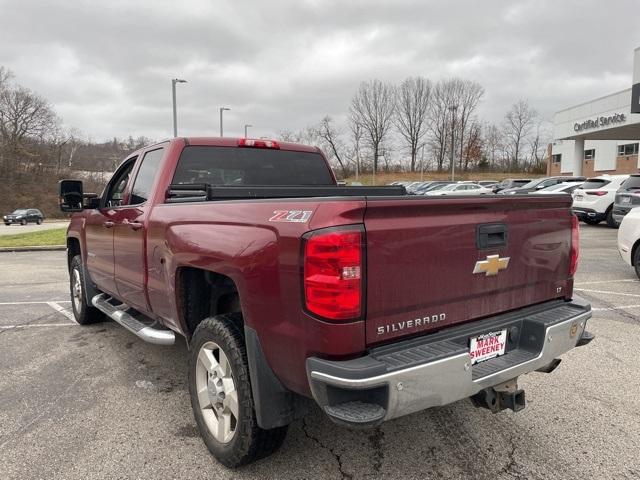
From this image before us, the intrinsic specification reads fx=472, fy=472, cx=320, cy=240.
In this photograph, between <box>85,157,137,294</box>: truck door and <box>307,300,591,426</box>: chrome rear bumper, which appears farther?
<box>85,157,137,294</box>: truck door

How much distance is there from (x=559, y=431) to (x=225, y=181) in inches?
120

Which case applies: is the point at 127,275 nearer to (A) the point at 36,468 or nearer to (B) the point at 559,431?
(A) the point at 36,468

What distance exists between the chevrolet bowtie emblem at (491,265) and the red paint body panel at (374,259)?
3 centimetres

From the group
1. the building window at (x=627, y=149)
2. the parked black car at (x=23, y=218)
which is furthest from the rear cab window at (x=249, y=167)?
the building window at (x=627, y=149)

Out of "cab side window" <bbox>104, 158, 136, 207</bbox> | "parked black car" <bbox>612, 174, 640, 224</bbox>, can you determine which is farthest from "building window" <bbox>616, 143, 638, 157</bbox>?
"cab side window" <bbox>104, 158, 136, 207</bbox>

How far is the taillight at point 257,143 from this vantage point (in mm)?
4070

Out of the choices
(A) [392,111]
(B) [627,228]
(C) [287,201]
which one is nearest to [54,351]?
(C) [287,201]

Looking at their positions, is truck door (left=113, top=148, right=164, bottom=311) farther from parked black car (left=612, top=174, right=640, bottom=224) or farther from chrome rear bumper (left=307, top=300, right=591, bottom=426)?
parked black car (left=612, top=174, right=640, bottom=224)

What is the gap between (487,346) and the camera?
8.42 feet

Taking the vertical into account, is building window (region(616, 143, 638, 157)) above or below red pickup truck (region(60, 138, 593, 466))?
above

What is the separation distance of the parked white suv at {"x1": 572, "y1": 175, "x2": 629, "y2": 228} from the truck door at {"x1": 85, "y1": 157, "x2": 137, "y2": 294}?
15.6 m

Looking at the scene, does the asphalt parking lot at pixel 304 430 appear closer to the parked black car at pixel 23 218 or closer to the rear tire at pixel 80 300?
the rear tire at pixel 80 300

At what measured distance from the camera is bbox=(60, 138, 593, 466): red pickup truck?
2.05 meters

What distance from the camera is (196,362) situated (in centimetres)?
290
